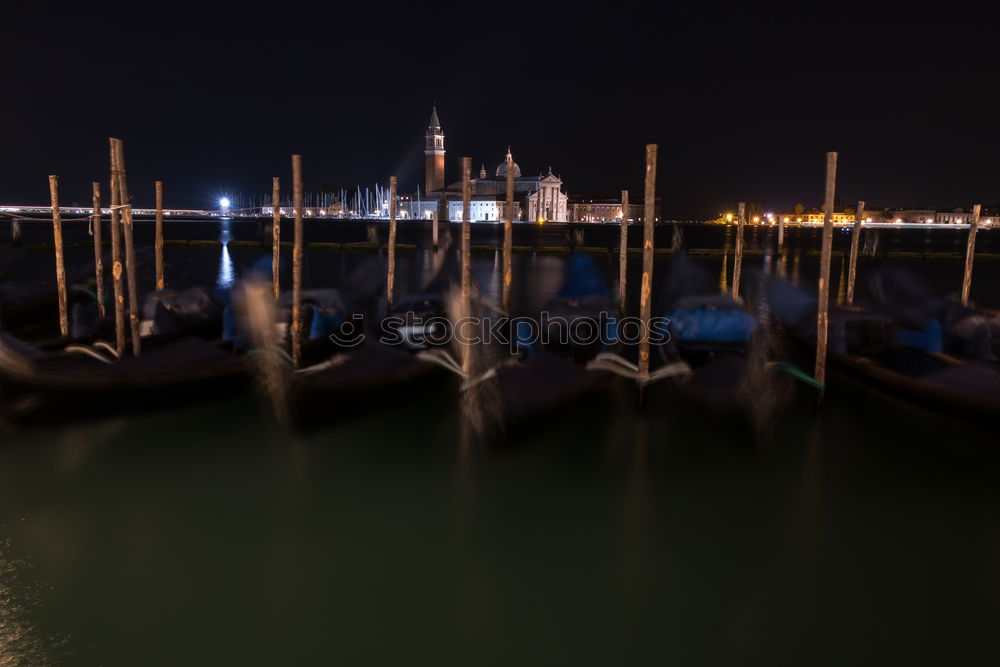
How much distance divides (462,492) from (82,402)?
3507mm

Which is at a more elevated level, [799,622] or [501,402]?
[501,402]

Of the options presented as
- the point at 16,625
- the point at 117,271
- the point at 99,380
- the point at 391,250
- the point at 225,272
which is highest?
the point at 391,250

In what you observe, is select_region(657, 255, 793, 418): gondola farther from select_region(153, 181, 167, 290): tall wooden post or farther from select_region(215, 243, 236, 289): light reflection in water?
select_region(215, 243, 236, 289): light reflection in water

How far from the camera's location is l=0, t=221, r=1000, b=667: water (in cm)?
348

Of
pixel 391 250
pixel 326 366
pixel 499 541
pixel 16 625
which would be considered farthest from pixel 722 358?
pixel 391 250

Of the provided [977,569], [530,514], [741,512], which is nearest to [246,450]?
[530,514]

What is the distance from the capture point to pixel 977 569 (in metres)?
4.11

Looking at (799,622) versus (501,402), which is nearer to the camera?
(799,622)

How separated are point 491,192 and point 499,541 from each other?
8443 cm

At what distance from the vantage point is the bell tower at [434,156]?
85.2m

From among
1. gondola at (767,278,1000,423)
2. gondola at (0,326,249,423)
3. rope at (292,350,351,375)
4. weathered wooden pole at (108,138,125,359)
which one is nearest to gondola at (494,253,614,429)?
rope at (292,350,351,375)

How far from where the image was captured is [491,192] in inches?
3415

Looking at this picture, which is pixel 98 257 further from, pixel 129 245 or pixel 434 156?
pixel 434 156

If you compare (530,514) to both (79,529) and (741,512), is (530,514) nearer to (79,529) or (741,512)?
(741,512)
